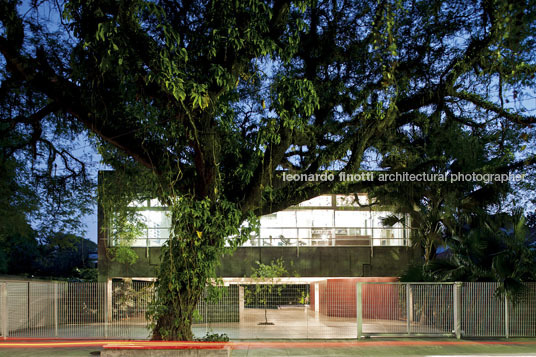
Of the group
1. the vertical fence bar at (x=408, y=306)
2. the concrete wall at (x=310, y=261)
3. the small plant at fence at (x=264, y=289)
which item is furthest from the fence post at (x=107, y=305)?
the vertical fence bar at (x=408, y=306)

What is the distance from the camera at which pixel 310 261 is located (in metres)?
21.0

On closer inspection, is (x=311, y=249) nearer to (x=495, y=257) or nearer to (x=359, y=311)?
(x=359, y=311)

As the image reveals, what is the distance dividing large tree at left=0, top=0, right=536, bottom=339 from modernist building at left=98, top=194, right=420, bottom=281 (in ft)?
29.3

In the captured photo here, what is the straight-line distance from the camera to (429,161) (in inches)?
524

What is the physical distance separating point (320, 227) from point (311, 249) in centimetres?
125

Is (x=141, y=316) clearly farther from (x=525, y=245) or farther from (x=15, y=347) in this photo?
(x=525, y=245)

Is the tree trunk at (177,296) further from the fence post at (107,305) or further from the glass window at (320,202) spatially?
the glass window at (320,202)

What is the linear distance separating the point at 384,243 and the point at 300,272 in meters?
3.85

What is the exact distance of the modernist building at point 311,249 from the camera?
20750mm

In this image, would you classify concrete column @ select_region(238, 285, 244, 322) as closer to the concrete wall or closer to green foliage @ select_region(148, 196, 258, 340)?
green foliage @ select_region(148, 196, 258, 340)

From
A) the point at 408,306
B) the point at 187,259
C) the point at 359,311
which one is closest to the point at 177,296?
the point at 187,259

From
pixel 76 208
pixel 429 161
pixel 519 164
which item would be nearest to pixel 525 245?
pixel 519 164

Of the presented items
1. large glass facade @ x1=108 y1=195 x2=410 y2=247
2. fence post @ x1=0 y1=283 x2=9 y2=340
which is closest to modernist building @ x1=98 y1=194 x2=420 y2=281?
large glass facade @ x1=108 y1=195 x2=410 y2=247

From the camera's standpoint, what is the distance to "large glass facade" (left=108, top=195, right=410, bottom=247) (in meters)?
21.1
